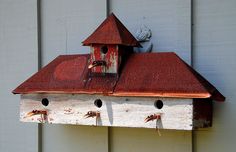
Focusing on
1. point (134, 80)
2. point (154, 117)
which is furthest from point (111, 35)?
point (154, 117)

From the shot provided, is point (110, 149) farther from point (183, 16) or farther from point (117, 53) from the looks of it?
point (183, 16)

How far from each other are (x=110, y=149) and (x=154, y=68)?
0.41 meters

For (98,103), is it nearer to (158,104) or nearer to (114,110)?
(114,110)

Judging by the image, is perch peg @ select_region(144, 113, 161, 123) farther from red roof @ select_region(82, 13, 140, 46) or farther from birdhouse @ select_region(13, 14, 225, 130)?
red roof @ select_region(82, 13, 140, 46)

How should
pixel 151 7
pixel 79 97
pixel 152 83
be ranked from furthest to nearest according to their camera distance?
pixel 151 7, pixel 79 97, pixel 152 83

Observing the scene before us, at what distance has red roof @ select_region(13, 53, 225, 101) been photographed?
3.93ft

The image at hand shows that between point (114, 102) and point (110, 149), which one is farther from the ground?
point (114, 102)

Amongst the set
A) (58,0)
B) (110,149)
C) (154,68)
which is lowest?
(110,149)

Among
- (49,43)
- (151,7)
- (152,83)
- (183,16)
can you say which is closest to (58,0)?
(49,43)

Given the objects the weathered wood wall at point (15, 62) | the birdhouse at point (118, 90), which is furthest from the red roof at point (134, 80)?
the weathered wood wall at point (15, 62)

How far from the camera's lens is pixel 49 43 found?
1.64 m

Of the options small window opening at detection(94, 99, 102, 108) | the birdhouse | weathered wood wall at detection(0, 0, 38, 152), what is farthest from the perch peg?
weathered wood wall at detection(0, 0, 38, 152)

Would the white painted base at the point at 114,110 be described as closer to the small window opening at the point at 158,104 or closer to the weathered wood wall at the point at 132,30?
the small window opening at the point at 158,104

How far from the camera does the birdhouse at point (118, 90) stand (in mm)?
1203
